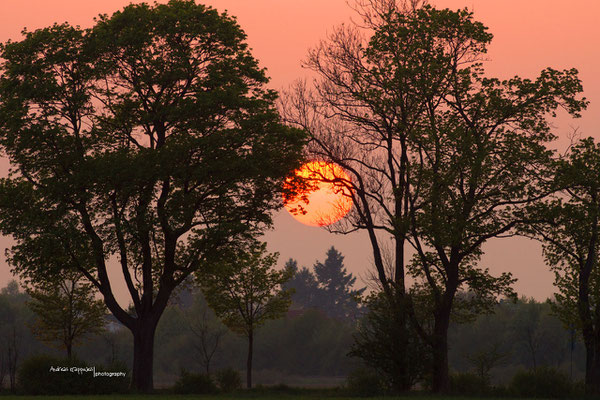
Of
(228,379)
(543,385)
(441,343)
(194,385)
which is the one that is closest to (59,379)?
(194,385)

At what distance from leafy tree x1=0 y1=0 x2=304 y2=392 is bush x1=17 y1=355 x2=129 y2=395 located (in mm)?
3429

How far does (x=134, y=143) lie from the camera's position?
39.4 metres

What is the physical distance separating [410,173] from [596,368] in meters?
13.0

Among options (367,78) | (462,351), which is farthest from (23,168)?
(462,351)

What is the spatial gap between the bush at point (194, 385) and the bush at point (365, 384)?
24.1 ft

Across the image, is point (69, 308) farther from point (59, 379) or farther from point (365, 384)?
Result: point (365, 384)

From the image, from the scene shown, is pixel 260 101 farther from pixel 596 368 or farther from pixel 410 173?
pixel 596 368

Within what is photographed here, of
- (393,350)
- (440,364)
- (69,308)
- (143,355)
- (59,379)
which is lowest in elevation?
(59,379)

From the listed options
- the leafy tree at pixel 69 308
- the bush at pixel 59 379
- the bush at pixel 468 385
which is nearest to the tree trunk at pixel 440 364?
the bush at pixel 468 385

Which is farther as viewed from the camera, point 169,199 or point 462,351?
point 462,351

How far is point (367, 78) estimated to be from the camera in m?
39.6

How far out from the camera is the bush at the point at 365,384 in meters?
33.6

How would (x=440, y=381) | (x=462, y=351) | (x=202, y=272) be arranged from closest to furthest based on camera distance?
(x=440, y=381), (x=202, y=272), (x=462, y=351)

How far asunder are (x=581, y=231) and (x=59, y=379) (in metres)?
25.7
